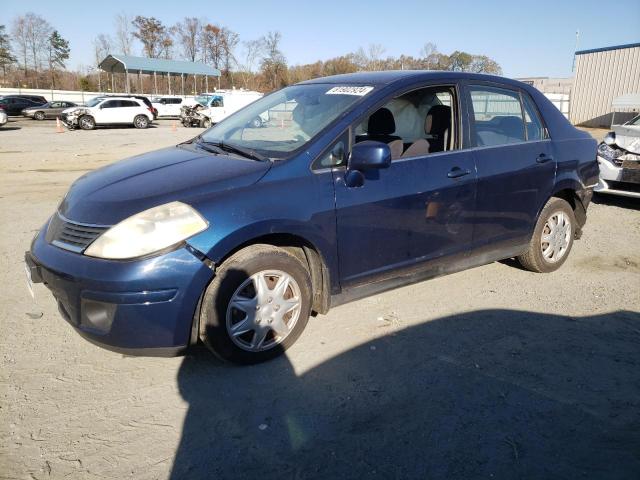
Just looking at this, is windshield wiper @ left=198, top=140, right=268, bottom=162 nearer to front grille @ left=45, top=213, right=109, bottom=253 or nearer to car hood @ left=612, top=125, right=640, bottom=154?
front grille @ left=45, top=213, right=109, bottom=253

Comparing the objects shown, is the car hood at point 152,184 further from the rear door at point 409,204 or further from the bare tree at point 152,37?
the bare tree at point 152,37

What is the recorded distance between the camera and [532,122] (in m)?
4.39

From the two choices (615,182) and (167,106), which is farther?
(167,106)

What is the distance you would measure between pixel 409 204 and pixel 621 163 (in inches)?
212

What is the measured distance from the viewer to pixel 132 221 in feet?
8.75

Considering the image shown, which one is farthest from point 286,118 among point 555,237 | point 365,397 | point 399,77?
point 555,237

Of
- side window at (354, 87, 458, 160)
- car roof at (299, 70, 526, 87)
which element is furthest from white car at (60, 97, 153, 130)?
side window at (354, 87, 458, 160)

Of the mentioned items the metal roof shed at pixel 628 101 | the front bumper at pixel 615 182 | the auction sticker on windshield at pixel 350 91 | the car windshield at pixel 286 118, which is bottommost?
the front bumper at pixel 615 182

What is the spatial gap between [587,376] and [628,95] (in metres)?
28.0

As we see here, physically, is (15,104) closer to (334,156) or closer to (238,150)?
(238,150)

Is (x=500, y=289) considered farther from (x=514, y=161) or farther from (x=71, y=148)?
(x=71, y=148)

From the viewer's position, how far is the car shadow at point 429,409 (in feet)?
7.38

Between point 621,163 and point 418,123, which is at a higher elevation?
point 418,123

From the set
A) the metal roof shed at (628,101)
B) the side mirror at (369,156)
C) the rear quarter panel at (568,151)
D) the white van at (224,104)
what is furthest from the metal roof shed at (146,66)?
the side mirror at (369,156)
